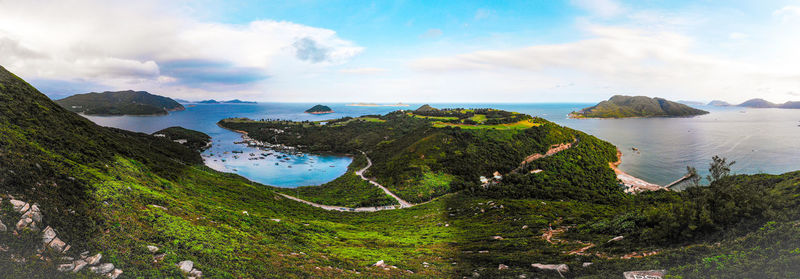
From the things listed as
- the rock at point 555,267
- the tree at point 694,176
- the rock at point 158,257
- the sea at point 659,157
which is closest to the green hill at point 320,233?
the rock at point 158,257

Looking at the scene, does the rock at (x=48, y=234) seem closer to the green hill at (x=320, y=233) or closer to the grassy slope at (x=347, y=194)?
the green hill at (x=320, y=233)

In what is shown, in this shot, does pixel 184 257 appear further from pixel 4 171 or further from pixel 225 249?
pixel 4 171

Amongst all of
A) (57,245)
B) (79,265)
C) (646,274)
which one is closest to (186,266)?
(79,265)

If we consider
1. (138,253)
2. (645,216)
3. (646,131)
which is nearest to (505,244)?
(645,216)

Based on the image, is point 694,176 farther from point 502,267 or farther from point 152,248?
point 152,248

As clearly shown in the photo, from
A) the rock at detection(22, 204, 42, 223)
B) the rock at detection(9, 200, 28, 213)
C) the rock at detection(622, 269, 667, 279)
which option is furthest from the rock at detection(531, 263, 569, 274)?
the rock at detection(9, 200, 28, 213)
